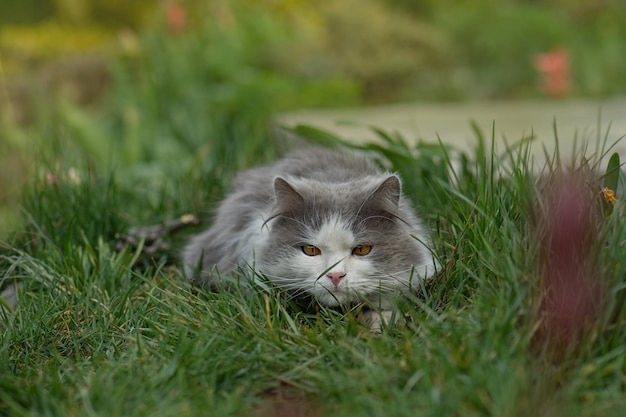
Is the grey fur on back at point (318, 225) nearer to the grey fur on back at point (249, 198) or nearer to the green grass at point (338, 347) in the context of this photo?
the grey fur on back at point (249, 198)

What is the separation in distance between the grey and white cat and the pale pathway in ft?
4.86

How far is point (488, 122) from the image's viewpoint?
6809 millimetres

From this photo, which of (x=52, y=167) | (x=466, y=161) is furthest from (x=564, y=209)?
(x=52, y=167)

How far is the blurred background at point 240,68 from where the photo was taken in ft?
21.7

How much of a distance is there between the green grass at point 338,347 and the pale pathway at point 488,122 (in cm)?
193

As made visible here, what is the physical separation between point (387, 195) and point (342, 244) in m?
0.28

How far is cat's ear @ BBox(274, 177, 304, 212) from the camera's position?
9.94ft

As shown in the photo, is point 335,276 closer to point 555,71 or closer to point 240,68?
point 240,68

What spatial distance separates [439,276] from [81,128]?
4.61 m

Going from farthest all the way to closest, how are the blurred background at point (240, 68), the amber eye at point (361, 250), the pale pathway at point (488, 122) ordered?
the blurred background at point (240, 68) → the pale pathway at point (488, 122) → the amber eye at point (361, 250)

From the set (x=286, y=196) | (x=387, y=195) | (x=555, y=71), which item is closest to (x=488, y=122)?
(x=555, y=71)

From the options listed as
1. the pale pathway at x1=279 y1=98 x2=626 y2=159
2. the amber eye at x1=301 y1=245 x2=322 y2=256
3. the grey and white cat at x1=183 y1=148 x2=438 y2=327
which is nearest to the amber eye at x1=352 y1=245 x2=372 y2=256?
the grey and white cat at x1=183 y1=148 x2=438 y2=327

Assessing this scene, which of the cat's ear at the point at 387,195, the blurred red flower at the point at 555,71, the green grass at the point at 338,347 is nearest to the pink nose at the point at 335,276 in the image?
the green grass at the point at 338,347

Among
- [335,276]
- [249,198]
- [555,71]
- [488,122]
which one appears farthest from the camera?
[555,71]
